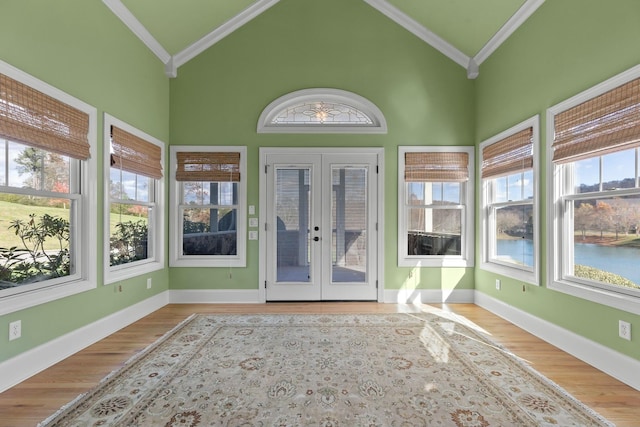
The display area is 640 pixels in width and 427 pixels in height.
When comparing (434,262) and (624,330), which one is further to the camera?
(434,262)

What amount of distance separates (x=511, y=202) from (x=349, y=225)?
200 cm

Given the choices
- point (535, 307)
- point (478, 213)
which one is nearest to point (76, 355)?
point (535, 307)

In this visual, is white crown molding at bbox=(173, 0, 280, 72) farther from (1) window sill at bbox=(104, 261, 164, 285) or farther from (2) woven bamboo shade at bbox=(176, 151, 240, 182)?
(1) window sill at bbox=(104, 261, 164, 285)

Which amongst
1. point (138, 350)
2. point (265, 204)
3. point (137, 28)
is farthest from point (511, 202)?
point (137, 28)

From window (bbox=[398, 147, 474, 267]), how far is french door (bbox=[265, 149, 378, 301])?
A: 1.45 ft

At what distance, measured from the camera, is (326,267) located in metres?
4.38

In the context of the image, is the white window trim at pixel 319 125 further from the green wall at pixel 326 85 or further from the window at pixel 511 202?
the window at pixel 511 202

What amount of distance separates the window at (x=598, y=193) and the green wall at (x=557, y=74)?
0.11 metres

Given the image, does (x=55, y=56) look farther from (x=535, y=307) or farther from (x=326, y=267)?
(x=535, y=307)

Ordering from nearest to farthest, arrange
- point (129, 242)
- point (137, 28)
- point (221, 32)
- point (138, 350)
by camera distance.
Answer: point (138, 350) → point (137, 28) → point (129, 242) → point (221, 32)

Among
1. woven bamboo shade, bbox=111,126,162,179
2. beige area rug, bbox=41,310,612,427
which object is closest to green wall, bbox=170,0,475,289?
woven bamboo shade, bbox=111,126,162,179

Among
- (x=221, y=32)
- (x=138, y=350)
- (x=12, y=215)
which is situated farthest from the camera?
(x=221, y=32)

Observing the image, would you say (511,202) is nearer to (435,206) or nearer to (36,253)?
(435,206)

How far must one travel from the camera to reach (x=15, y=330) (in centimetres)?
226
